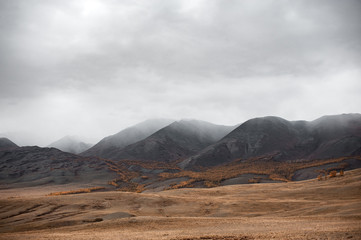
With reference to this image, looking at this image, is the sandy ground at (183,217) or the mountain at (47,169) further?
the mountain at (47,169)

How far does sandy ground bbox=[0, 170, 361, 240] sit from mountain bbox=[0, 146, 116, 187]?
7290cm

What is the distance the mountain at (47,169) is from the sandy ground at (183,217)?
7290 centimetres

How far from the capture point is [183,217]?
3691 centimetres

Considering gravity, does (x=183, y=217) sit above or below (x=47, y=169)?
below

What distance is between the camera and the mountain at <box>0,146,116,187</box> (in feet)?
410

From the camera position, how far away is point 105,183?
12069 centimetres

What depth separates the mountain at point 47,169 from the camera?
410ft

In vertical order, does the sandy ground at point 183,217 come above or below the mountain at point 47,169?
below

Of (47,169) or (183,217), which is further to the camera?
(47,169)

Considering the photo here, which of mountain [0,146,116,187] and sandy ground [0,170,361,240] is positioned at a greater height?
mountain [0,146,116,187]

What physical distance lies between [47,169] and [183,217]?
5116 inches

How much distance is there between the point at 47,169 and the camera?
473 ft

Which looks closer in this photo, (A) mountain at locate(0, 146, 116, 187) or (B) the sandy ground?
(B) the sandy ground

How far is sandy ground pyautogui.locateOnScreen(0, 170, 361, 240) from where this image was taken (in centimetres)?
2459
